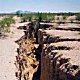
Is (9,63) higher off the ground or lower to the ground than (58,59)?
lower

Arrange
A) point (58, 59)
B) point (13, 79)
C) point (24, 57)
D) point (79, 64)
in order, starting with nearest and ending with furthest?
point (79, 64), point (58, 59), point (13, 79), point (24, 57)

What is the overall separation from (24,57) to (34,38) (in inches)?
371

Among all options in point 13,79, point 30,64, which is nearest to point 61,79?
point 13,79

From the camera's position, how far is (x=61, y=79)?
28.5ft

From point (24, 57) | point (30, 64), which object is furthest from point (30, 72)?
point (24, 57)

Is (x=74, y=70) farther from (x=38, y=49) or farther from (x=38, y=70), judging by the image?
(x=38, y=49)

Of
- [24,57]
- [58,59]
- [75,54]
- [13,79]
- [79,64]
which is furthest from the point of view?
[24,57]

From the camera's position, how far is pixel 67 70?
873 cm

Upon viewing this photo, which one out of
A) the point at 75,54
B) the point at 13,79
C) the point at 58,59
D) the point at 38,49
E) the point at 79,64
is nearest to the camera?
the point at 79,64

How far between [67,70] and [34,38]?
26.0 metres

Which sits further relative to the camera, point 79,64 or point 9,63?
point 9,63

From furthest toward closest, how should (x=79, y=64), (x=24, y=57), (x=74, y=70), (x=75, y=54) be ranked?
1. (x=24, y=57)
2. (x=75, y=54)
3. (x=79, y=64)
4. (x=74, y=70)

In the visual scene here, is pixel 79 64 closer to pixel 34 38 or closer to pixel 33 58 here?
pixel 33 58

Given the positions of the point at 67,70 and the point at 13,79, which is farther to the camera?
the point at 13,79
